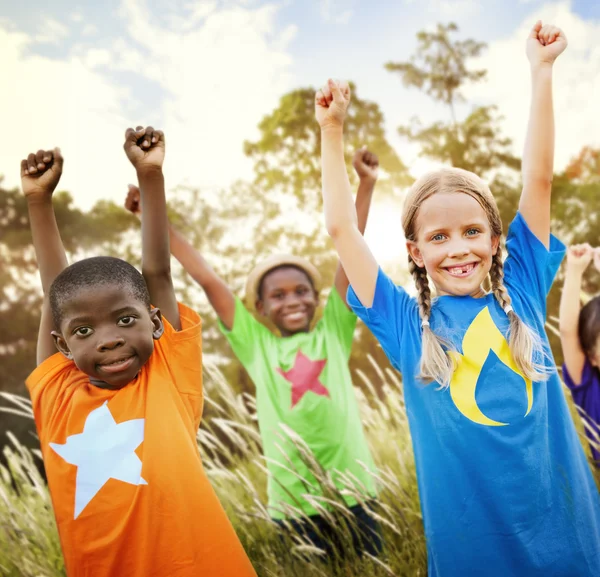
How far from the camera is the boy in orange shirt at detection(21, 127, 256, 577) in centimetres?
157

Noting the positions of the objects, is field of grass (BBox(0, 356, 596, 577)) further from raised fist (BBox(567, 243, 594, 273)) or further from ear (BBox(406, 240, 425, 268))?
raised fist (BBox(567, 243, 594, 273))

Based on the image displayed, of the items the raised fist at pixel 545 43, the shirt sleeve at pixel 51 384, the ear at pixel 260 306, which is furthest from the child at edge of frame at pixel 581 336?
the shirt sleeve at pixel 51 384

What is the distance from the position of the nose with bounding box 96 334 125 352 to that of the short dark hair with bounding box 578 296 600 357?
6.87 ft

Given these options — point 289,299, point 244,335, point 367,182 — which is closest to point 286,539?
point 244,335

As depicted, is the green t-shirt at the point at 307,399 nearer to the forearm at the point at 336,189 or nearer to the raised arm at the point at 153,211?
the raised arm at the point at 153,211

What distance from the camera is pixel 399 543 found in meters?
2.49

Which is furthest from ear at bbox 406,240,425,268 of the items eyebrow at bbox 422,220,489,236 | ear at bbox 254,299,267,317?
ear at bbox 254,299,267,317

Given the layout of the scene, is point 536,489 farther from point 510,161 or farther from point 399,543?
point 510,161

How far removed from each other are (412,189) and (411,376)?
619 mm

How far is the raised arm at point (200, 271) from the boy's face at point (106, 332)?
0.91m

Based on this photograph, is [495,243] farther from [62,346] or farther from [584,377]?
[62,346]

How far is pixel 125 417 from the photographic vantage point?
1.66 m

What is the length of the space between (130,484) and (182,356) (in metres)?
0.42

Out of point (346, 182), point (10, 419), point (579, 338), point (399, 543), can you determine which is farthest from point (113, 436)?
point (10, 419)
